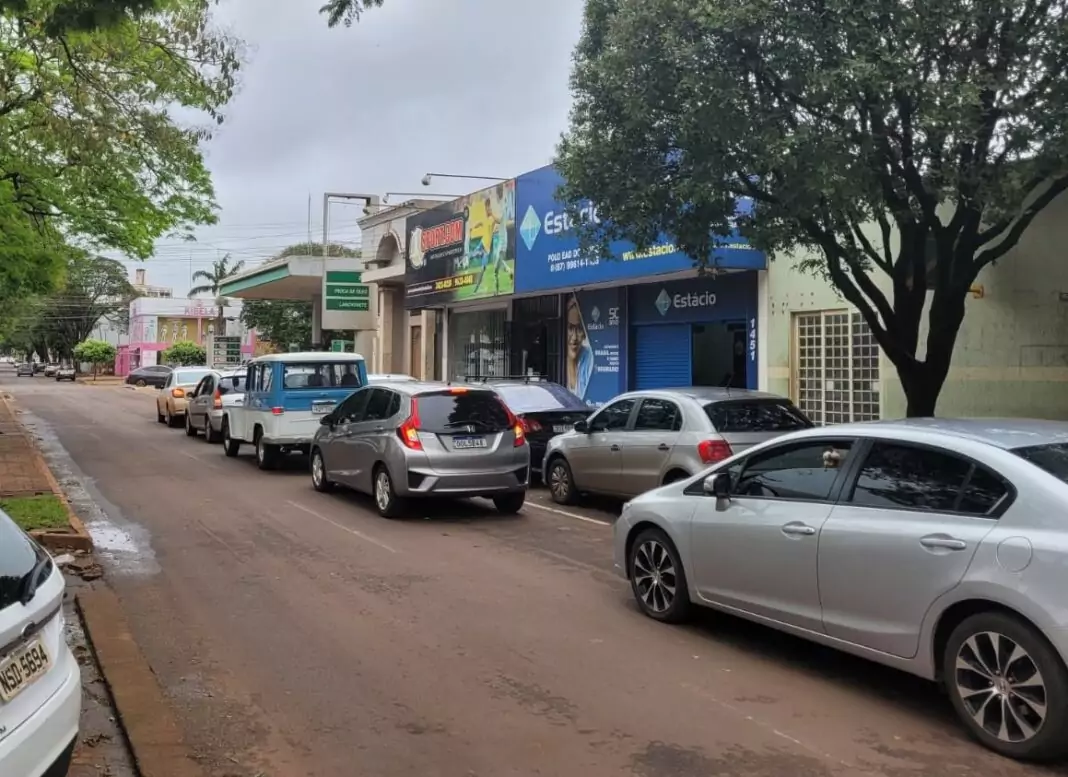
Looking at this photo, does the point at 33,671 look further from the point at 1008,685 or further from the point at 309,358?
the point at 309,358

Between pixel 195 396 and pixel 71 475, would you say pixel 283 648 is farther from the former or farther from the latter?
pixel 195 396

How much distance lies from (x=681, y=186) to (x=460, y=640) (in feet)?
19.7

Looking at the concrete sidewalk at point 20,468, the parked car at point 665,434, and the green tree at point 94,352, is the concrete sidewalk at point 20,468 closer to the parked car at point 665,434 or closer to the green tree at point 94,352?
the parked car at point 665,434

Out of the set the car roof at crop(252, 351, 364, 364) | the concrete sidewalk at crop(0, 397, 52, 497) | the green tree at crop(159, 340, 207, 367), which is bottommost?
the concrete sidewalk at crop(0, 397, 52, 497)

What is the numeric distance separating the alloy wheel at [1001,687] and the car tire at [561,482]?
7.88m

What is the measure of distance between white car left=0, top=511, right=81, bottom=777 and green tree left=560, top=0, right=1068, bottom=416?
742cm

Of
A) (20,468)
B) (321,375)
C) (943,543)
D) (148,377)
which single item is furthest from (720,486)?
(148,377)

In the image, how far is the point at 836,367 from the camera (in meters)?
15.8

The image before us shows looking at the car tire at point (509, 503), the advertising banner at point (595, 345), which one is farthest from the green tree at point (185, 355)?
the car tire at point (509, 503)

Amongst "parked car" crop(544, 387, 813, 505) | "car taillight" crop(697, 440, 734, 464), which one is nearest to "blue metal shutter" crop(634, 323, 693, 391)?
"parked car" crop(544, 387, 813, 505)

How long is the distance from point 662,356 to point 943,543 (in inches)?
598

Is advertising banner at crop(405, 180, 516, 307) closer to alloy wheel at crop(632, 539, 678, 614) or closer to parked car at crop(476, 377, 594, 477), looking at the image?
parked car at crop(476, 377, 594, 477)

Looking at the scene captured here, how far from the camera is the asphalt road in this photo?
4.58 m

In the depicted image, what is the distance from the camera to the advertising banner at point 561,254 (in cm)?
1641
